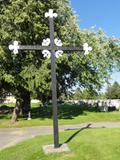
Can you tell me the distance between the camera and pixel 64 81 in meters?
34.2

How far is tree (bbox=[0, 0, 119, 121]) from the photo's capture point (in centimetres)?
2728

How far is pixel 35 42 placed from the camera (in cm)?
2898

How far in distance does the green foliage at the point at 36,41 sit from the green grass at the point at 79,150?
11468 millimetres

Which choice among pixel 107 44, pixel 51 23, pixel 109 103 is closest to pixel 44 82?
pixel 107 44

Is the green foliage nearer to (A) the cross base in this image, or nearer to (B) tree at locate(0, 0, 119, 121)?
(B) tree at locate(0, 0, 119, 121)

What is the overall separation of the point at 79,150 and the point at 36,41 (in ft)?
53.6

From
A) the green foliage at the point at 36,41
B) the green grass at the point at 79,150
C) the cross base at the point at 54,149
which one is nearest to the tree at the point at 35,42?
the green foliage at the point at 36,41

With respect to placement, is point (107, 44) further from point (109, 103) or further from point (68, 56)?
point (109, 103)

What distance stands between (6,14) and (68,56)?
608 cm

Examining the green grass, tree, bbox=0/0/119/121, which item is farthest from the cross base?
tree, bbox=0/0/119/121

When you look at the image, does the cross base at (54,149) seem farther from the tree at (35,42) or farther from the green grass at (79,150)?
the tree at (35,42)

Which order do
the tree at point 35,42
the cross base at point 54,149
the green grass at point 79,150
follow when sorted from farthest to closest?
the tree at point 35,42 → the cross base at point 54,149 → the green grass at point 79,150

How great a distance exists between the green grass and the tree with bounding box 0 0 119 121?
11.5m

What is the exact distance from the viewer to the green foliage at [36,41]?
2728cm
